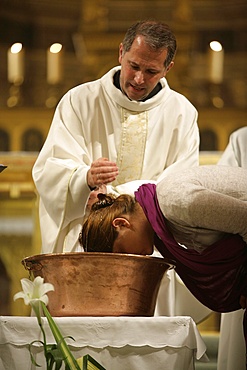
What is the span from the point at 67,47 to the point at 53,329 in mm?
6992

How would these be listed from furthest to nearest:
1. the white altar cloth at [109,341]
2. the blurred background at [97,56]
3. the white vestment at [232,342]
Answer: the blurred background at [97,56] < the white vestment at [232,342] < the white altar cloth at [109,341]

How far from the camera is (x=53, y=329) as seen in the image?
337 cm

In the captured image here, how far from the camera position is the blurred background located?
374 inches

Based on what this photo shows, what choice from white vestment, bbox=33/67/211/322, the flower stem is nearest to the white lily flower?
the flower stem

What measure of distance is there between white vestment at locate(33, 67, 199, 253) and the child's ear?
1.00m

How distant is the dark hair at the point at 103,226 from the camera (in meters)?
3.93

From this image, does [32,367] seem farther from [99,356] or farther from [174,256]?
[174,256]

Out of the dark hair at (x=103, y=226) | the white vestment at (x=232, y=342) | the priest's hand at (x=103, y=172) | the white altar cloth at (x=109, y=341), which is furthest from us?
the white vestment at (x=232, y=342)

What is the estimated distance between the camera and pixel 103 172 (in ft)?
14.9

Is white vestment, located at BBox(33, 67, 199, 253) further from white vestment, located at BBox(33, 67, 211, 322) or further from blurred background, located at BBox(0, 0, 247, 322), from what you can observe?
blurred background, located at BBox(0, 0, 247, 322)

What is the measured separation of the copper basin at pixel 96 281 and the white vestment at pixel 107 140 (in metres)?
1.16

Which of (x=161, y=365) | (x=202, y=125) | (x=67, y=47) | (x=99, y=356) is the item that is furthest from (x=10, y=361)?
(x=67, y=47)

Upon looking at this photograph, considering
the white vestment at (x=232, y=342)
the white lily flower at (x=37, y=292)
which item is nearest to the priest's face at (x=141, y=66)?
the white vestment at (x=232, y=342)

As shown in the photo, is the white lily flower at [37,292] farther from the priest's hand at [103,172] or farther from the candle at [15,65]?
the candle at [15,65]
